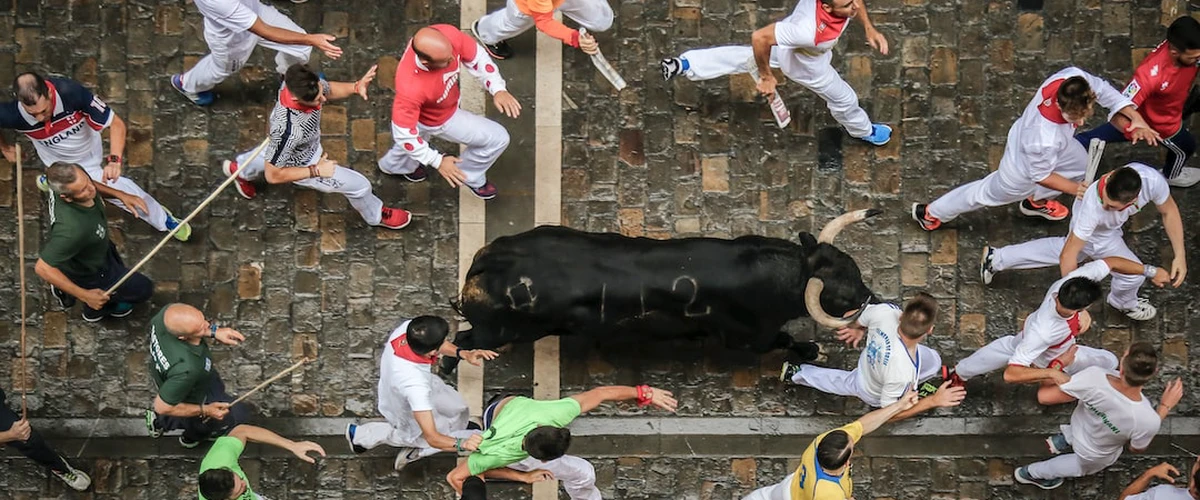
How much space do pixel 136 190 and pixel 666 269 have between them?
179 inches

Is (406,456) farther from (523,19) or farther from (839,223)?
(839,223)

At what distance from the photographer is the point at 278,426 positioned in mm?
9898

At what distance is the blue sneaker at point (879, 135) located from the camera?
33.5 feet

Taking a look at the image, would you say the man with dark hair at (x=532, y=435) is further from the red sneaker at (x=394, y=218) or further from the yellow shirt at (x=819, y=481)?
the red sneaker at (x=394, y=218)

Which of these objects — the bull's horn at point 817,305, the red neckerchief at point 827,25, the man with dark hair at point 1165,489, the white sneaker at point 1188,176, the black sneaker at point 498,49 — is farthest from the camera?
the black sneaker at point 498,49

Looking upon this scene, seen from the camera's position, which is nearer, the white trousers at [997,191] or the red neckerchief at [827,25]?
the red neckerchief at [827,25]

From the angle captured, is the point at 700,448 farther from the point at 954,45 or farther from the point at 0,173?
the point at 0,173

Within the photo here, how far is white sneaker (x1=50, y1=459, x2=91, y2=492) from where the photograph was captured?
955 centimetres

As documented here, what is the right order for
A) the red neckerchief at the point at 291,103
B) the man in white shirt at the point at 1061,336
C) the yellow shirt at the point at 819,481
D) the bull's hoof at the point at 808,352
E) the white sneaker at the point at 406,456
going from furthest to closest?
1. the bull's hoof at the point at 808,352
2. the white sneaker at the point at 406,456
3. the red neckerchief at the point at 291,103
4. the man in white shirt at the point at 1061,336
5. the yellow shirt at the point at 819,481

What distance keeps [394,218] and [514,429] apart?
9.15 ft

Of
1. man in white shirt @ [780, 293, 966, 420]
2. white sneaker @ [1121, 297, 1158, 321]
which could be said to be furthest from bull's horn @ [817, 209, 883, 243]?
white sneaker @ [1121, 297, 1158, 321]

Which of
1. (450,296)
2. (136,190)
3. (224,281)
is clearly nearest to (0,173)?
(136,190)

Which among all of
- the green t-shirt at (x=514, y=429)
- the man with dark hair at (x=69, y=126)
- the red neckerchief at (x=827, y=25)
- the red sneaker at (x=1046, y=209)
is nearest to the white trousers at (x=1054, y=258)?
the red sneaker at (x=1046, y=209)

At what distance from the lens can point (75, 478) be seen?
31.5 ft
